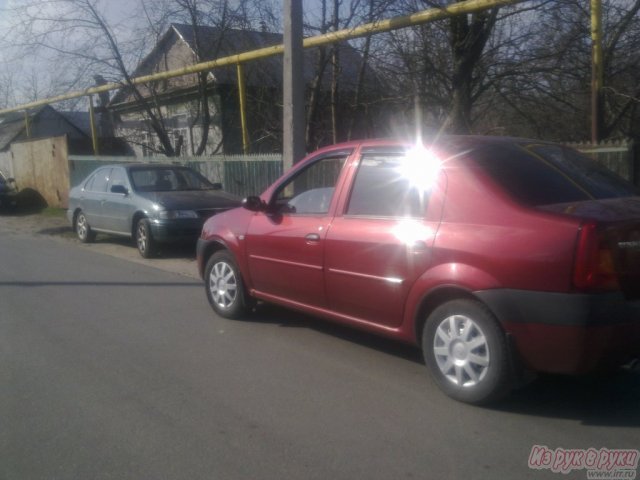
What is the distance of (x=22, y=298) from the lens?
775 cm

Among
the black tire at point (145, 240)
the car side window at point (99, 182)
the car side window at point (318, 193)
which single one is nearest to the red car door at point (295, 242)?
the car side window at point (318, 193)

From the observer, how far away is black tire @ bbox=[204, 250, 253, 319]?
Result: 629cm

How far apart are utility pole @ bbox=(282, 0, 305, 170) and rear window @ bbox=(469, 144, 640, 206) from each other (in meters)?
4.98

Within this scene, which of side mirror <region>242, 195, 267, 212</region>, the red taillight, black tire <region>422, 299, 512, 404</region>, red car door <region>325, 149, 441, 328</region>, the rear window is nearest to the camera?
the red taillight

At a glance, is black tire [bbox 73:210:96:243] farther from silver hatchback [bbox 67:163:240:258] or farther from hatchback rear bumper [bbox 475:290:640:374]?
hatchback rear bumper [bbox 475:290:640:374]

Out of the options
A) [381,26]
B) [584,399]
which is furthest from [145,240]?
[584,399]

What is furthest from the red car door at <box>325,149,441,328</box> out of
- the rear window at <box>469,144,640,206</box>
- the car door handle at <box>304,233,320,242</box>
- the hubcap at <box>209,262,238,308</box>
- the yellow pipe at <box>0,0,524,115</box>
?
the yellow pipe at <box>0,0,524,115</box>

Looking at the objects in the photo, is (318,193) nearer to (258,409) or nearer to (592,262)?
(258,409)

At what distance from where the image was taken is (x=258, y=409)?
428cm

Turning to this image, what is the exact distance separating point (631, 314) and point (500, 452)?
1.06 meters

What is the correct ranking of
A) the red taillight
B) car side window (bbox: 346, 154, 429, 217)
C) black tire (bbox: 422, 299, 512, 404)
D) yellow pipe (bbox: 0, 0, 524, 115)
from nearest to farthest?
the red taillight → black tire (bbox: 422, 299, 512, 404) → car side window (bbox: 346, 154, 429, 217) → yellow pipe (bbox: 0, 0, 524, 115)

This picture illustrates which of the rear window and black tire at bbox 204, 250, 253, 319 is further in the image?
black tire at bbox 204, 250, 253, 319

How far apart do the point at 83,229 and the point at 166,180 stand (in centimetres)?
250

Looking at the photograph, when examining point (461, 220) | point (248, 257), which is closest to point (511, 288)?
point (461, 220)
